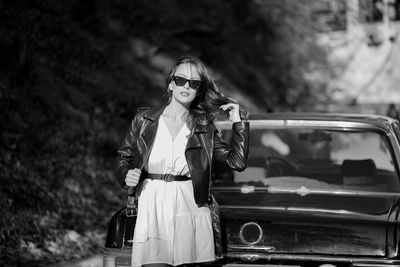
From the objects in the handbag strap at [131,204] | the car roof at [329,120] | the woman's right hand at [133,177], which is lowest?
the handbag strap at [131,204]

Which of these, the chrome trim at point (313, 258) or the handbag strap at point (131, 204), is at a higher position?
the handbag strap at point (131, 204)

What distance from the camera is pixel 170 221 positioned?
13.1 ft

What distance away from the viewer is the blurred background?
330 inches

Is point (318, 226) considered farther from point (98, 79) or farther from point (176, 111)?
point (98, 79)

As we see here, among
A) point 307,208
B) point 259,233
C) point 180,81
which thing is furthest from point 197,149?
point 307,208

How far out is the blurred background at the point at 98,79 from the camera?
27.5ft

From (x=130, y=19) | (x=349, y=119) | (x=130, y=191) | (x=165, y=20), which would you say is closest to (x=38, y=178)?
(x=349, y=119)

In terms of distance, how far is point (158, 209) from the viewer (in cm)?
399

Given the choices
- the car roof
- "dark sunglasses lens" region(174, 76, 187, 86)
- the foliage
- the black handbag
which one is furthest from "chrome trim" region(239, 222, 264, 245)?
the foliage

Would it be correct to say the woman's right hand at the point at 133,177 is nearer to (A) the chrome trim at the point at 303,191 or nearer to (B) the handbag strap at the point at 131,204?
(B) the handbag strap at the point at 131,204

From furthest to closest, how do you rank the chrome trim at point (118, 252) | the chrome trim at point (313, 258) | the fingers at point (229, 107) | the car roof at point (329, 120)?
the car roof at point (329, 120) → the chrome trim at point (118, 252) → the chrome trim at point (313, 258) → the fingers at point (229, 107)

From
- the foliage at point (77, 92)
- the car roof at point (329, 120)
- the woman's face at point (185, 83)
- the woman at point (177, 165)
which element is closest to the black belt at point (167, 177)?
the woman at point (177, 165)

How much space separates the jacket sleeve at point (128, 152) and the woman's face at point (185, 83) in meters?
0.26

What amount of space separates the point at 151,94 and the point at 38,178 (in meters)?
5.28
